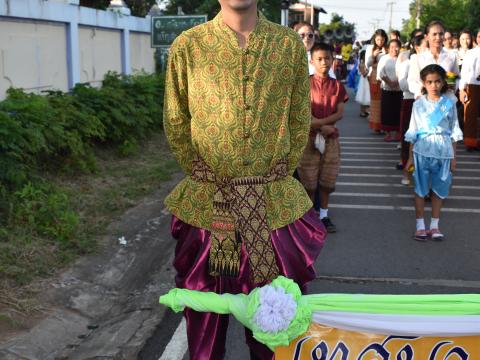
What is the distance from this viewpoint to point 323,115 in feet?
18.9

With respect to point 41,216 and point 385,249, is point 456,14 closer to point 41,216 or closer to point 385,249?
point 385,249

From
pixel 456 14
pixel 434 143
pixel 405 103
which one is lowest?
pixel 434 143

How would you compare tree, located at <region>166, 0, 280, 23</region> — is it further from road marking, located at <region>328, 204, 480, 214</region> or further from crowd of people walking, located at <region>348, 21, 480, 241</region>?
road marking, located at <region>328, 204, 480, 214</region>

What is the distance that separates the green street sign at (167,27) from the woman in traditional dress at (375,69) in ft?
10.9

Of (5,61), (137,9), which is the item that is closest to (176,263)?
(5,61)

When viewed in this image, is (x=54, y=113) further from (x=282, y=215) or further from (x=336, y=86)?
(x=282, y=215)

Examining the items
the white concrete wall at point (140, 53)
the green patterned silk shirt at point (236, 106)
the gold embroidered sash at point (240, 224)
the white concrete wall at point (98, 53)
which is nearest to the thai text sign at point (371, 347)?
the gold embroidered sash at point (240, 224)

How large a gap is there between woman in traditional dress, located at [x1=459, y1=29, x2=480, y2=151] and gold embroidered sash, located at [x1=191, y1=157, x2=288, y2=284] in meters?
7.79

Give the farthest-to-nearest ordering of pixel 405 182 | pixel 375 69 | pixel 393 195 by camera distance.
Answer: pixel 375 69, pixel 405 182, pixel 393 195

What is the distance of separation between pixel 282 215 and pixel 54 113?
4.80 meters

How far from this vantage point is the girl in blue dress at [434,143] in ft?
18.8

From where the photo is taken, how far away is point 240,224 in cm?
255

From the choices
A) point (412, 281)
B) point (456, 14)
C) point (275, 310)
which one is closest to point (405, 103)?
point (412, 281)

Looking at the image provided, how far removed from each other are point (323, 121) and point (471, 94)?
5.27 metres
